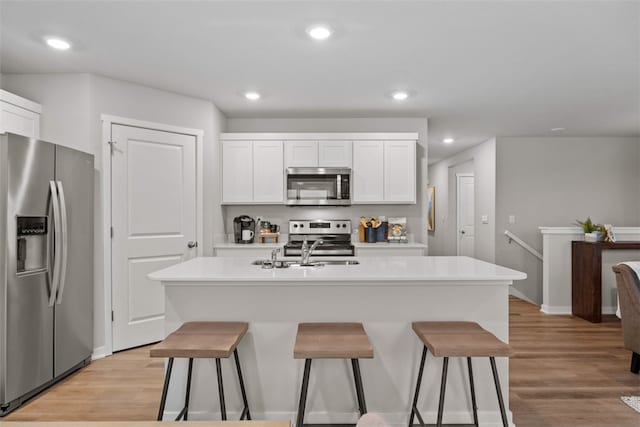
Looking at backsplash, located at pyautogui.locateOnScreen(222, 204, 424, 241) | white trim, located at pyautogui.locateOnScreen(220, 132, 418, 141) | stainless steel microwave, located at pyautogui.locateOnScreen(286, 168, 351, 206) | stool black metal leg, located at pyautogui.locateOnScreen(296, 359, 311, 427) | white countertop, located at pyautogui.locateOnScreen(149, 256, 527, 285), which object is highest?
white trim, located at pyautogui.locateOnScreen(220, 132, 418, 141)

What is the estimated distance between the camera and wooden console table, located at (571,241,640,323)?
461cm

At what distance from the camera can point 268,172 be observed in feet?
15.4

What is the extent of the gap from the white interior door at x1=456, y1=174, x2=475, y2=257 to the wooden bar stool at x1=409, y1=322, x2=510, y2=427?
569 cm

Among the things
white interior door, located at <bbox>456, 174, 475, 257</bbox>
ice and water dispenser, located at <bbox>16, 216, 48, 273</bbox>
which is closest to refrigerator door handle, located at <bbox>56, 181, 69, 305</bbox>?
ice and water dispenser, located at <bbox>16, 216, 48, 273</bbox>

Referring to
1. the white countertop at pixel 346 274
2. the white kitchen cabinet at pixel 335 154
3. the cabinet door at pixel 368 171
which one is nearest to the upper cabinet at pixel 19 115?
the white countertop at pixel 346 274

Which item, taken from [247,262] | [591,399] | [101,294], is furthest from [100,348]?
[591,399]

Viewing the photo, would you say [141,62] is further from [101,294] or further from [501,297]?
[501,297]

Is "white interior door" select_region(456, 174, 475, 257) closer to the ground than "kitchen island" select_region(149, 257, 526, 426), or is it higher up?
higher up

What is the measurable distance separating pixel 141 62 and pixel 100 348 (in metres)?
2.38

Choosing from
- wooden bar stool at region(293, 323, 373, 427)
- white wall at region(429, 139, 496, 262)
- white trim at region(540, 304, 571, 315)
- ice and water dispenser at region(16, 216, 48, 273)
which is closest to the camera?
wooden bar stool at region(293, 323, 373, 427)

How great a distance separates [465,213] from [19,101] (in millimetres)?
6857

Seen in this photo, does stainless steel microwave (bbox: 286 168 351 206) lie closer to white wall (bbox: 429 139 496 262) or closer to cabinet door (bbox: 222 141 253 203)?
cabinet door (bbox: 222 141 253 203)

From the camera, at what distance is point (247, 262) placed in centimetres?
279

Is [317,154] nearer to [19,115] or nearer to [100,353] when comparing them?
[19,115]
